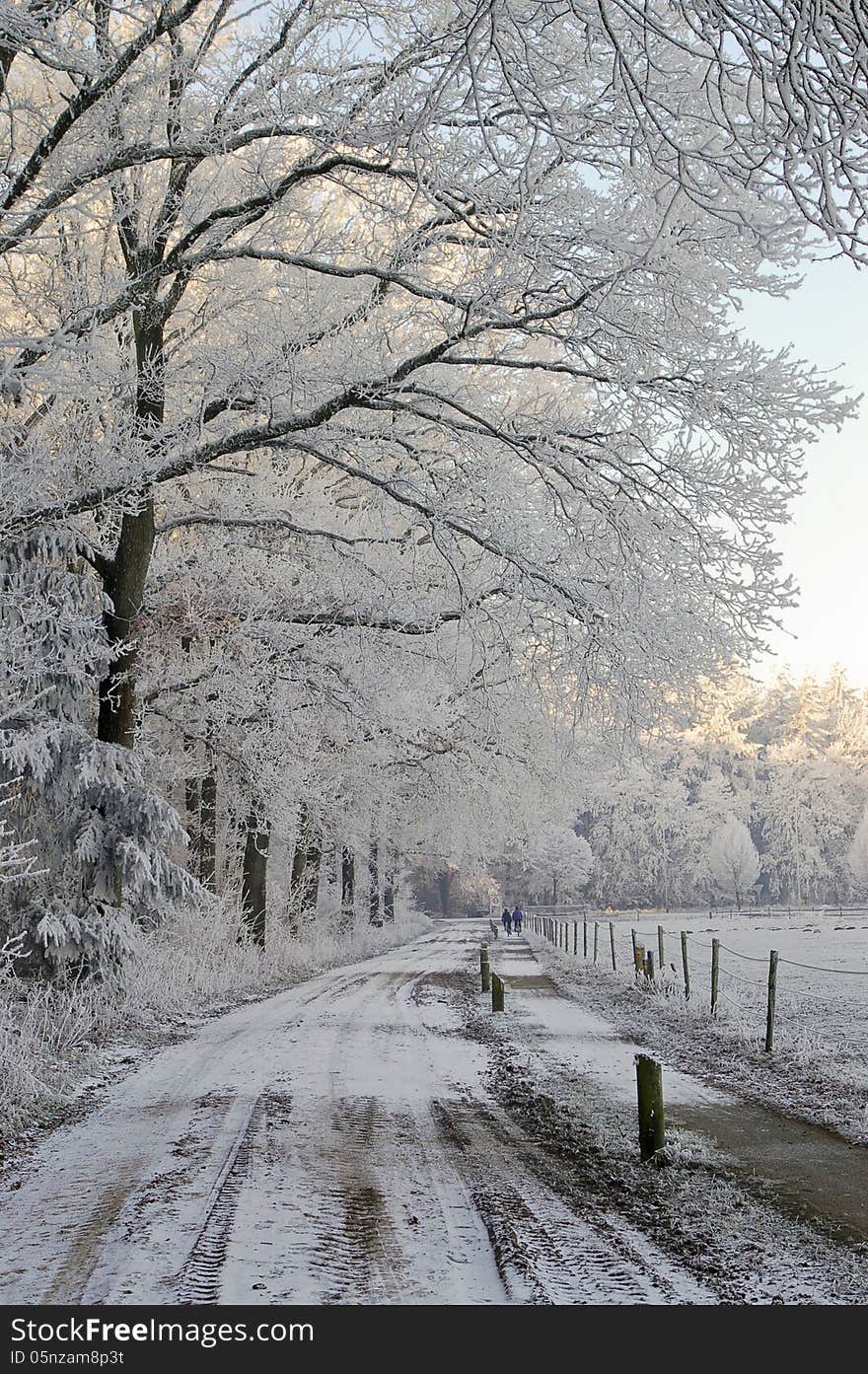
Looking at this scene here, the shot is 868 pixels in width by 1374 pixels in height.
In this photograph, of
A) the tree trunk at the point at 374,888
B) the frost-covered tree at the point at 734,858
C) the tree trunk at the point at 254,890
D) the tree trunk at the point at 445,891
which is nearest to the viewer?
the tree trunk at the point at 254,890

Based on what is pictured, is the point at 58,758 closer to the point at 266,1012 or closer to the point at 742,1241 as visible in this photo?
the point at 266,1012

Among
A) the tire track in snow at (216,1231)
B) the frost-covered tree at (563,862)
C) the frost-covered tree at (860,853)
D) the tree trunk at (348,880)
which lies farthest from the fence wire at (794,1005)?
the frost-covered tree at (860,853)

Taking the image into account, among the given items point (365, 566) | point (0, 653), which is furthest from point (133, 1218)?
point (365, 566)

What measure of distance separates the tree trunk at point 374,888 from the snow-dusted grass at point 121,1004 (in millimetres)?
18074

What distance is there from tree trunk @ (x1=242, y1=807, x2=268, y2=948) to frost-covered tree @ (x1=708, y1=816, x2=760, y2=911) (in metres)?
63.4

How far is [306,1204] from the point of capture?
18.4 feet

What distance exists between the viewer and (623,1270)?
187 inches

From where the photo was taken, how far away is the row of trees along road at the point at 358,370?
702 cm

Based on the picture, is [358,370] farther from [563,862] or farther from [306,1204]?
[563,862]

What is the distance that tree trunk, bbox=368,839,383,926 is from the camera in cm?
4144

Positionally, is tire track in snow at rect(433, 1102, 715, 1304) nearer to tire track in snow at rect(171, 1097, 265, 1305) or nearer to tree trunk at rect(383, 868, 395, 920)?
tire track in snow at rect(171, 1097, 265, 1305)

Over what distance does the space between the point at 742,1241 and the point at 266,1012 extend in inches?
398

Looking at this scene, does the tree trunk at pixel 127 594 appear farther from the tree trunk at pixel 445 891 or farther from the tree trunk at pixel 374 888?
the tree trunk at pixel 445 891

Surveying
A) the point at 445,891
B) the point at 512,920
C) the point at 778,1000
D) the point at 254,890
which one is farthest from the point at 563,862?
the point at 778,1000
